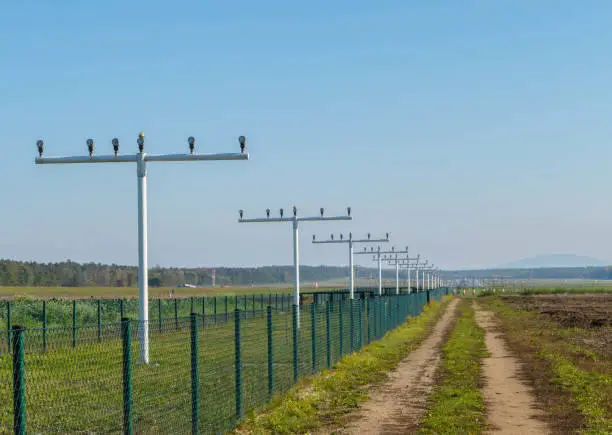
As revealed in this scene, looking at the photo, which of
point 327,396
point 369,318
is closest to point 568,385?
point 327,396

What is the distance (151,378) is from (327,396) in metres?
4.93

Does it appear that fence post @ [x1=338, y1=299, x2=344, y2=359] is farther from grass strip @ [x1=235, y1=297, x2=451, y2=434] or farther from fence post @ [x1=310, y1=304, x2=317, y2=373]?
Result: fence post @ [x1=310, y1=304, x2=317, y2=373]

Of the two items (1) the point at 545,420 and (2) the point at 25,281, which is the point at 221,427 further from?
(2) the point at 25,281

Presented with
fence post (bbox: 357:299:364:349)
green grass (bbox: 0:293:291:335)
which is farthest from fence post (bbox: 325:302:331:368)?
green grass (bbox: 0:293:291:335)

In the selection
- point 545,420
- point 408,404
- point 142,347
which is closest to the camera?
point 142,347

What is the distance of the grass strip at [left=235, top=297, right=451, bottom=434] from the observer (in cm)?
1391

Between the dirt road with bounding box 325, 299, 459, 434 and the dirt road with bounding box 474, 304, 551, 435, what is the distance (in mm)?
1244

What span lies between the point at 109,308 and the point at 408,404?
32014mm

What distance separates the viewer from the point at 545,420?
14.5m

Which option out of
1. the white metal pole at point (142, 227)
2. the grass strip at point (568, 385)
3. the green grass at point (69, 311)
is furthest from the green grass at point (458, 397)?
the green grass at point (69, 311)

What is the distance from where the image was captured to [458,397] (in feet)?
55.8

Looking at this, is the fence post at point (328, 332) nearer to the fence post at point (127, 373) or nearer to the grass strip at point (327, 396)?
the grass strip at point (327, 396)

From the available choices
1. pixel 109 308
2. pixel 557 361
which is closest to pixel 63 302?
pixel 109 308

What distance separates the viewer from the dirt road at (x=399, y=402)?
14.0m
